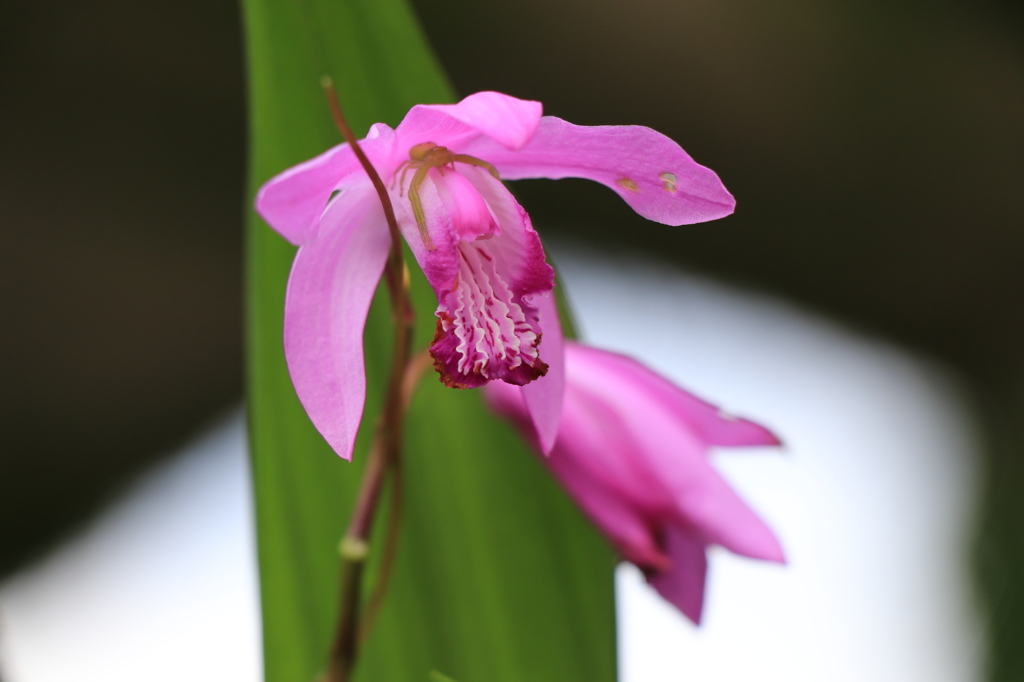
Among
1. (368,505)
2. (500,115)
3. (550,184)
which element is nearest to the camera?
(500,115)

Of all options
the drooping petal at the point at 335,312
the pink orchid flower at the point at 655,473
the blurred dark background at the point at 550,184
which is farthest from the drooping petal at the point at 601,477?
the blurred dark background at the point at 550,184

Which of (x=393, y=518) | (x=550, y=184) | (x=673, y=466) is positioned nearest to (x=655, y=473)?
(x=673, y=466)

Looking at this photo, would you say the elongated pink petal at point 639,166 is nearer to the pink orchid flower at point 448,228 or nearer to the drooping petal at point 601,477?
the pink orchid flower at point 448,228

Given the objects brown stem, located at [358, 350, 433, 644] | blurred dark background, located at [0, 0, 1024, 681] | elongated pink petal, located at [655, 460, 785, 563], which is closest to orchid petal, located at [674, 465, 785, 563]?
elongated pink petal, located at [655, 460, 785, 563]

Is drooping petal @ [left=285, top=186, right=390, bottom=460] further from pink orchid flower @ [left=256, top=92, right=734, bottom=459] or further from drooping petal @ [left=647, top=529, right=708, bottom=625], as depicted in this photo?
drooping petal @ [left=647, top=529, right=708, bottom=625]

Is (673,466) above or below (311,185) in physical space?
below

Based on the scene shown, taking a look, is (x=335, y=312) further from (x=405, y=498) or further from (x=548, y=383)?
(x=405, y=498)

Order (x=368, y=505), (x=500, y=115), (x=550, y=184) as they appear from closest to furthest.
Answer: (x=500, y=115) → (x=368, y=505) → (x=550, y=184)
